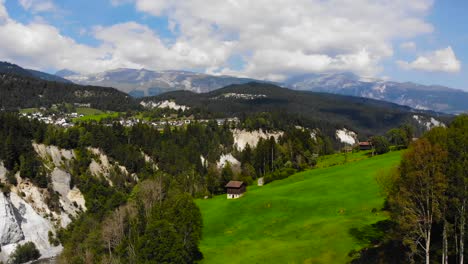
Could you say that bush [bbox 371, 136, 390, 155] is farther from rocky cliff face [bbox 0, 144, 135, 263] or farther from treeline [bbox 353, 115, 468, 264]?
treeline [bbox 353, 115, 468, 264]

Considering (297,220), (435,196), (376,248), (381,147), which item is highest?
(435,196)

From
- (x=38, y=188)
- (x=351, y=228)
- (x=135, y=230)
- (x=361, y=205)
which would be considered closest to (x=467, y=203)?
(x=351, y=228)

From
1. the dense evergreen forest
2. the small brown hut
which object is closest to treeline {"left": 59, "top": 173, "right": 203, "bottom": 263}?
the dense evergreen forest

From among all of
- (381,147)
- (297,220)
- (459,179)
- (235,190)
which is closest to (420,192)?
(459,179)

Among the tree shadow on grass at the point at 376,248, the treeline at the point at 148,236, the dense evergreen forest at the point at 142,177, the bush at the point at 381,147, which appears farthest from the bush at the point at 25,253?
the bush at the point at 381,147

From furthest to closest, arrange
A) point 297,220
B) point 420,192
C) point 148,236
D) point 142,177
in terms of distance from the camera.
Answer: point 142,177, point 297,220, point 148,236, point 420,192

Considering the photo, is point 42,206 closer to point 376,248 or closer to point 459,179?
point 376,248

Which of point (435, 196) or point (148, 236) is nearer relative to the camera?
point (435, 196)
